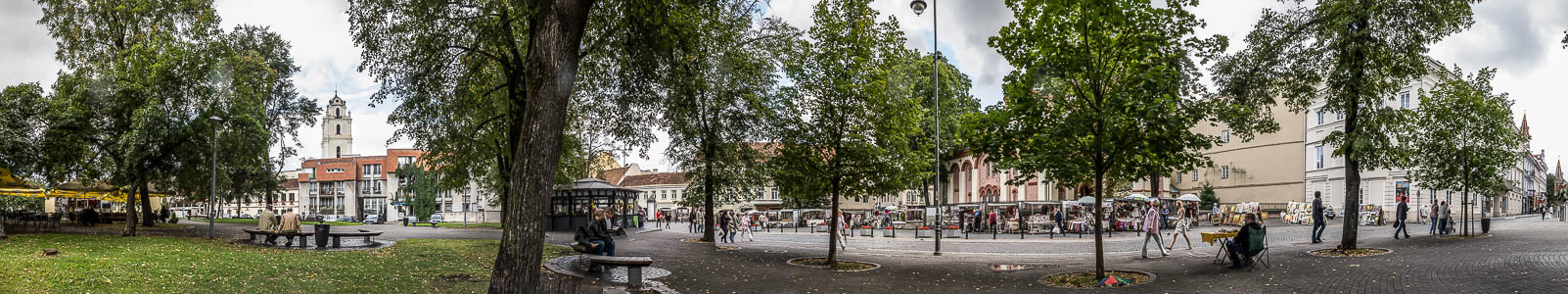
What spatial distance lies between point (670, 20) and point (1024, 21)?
559 cm

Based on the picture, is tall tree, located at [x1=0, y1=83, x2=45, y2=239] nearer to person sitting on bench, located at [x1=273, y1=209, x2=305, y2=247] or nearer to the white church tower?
person sitting on bench, located at [x1=273, y1=209, x2=305, y2=247]

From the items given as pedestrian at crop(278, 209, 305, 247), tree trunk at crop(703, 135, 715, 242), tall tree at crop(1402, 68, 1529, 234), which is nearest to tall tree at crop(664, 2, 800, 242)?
tree trunk at crop(703, 135, 715, 242)

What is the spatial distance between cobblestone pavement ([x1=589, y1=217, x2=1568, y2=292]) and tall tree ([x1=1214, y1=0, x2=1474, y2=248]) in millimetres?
2382

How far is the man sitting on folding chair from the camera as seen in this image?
1377 centimetres

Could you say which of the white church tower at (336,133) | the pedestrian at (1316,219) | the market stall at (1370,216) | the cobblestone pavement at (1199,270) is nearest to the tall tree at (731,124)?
the cobblestone pavement at (1199,270)

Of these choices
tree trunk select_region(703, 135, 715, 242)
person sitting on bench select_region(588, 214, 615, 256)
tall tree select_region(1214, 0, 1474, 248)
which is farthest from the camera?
tree trunk select_region(703, 135, 715, 242)

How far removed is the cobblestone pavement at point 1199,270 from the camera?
11672 millimetres

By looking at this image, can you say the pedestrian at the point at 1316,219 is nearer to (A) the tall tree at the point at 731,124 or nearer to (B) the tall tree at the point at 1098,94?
(B) the tall tree at the point at 1098,94

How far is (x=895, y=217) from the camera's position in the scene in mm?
47375

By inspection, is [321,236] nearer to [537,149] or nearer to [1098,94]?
[537,149]

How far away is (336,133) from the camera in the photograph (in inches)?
4601

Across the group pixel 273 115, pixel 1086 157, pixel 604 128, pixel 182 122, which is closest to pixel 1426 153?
pixel 1086 157

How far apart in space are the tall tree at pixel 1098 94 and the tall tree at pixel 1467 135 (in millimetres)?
13584

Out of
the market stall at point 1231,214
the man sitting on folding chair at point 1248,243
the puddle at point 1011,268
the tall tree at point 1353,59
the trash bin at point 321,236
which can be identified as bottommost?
the market stall at point 1231,214
